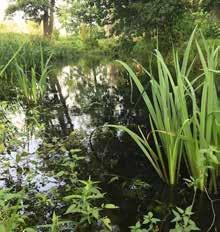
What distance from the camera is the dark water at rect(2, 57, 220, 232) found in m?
2.21

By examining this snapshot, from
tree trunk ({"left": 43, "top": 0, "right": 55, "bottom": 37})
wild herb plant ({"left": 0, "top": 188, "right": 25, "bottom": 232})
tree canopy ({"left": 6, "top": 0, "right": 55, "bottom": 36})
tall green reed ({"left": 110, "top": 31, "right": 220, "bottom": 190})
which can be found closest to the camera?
wild herb plant ({"left": 0, "top": 188, "right": 25, "bottom": 232})

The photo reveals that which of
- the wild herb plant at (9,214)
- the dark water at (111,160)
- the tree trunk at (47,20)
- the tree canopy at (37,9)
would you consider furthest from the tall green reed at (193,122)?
the tree trunk at (47,20)

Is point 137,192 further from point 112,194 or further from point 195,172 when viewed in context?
point 195,172

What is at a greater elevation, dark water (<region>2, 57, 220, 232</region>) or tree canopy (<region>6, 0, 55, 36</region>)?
tree canopy (<region>6, 0, 55, 36</region>)

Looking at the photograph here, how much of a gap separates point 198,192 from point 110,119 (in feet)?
7.00

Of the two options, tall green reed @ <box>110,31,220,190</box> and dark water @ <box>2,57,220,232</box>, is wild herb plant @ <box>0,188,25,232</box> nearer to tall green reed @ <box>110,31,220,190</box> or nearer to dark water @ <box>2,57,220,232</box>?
dark water @ <box>2,57,220,232</box>

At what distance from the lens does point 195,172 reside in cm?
229

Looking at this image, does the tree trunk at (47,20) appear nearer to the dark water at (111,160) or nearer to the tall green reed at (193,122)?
the dark water at (111,160)

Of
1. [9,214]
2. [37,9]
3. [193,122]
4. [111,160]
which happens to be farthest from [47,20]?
[9,214]

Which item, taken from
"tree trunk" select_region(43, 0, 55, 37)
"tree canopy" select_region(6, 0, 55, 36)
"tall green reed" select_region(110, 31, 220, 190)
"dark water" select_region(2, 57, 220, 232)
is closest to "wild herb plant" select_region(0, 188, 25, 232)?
"dark water" select_region(2, 57, 220, 232)

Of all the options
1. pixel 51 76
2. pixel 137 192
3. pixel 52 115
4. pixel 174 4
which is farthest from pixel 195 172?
pixel 174 4

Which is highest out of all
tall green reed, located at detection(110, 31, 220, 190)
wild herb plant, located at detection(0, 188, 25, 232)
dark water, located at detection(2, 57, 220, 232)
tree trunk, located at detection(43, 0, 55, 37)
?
tree trunk, located at detection(43, 0, 55, 37)

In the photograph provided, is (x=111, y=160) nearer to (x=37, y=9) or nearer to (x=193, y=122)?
(x=193, y=122)

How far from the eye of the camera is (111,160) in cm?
301
